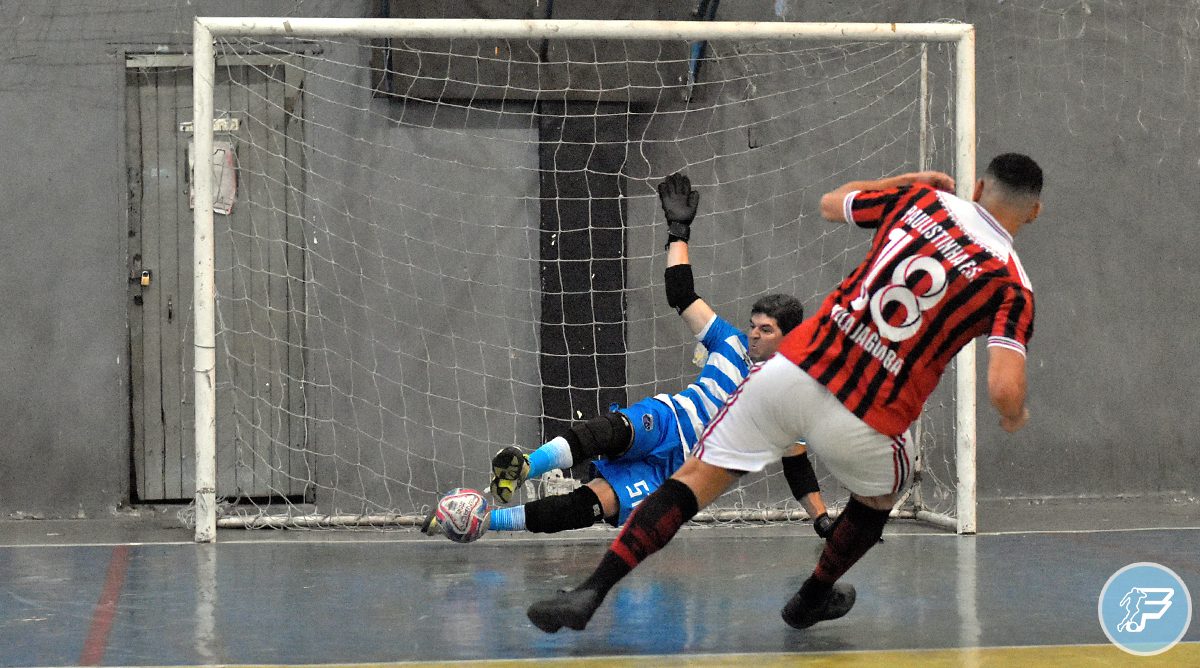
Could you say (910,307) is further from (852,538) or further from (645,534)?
(645,534)

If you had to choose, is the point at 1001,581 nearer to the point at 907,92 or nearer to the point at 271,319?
the point at 907,92

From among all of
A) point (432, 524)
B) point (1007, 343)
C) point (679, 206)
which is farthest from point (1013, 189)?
point (432, 524)

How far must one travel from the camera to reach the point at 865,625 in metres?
4.32

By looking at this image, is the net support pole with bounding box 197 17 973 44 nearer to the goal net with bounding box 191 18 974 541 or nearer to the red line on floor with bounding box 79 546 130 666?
the goal net with bounding box 191 18 974 541

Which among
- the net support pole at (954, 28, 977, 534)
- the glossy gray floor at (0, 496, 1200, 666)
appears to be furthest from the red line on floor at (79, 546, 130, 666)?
the net support pole at (954, 28, 977, 534)

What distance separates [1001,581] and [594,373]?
123 inches

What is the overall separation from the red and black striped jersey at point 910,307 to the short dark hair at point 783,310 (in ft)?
4.82

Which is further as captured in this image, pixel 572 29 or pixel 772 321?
pixel 572 29

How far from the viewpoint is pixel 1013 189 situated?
3.69 meters

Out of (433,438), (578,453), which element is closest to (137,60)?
(433,438)

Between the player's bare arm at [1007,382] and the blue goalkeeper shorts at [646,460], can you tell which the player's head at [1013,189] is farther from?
the blue goalkeeper shorts at [646,460]

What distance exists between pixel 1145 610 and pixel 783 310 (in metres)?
1.79

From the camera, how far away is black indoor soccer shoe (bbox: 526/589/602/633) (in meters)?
3.62

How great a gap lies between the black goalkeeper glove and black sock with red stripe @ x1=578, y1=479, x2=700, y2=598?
1.52 meters
